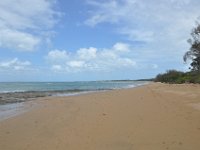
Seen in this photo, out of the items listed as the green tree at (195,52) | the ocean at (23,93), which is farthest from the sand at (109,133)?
the green tree at (195,52)

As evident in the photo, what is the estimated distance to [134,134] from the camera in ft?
32.2

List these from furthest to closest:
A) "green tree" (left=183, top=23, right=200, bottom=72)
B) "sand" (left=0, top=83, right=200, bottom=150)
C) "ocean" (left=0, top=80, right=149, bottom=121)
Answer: "green tree" (left=183, top=23, right=200, bottom=72)
"ocean" (left=0, top=80, right=149, bottom=121)
"sand" (left=0, top=83, right=200, bottom=150)

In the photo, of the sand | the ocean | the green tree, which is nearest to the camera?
the sand

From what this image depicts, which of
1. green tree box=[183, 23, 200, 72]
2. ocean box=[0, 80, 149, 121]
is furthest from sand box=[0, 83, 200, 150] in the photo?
green tree box=[183, 23, 200, 72]

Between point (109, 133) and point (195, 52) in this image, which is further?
point (195, 52)

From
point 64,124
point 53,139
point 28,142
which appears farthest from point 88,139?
point 64,124

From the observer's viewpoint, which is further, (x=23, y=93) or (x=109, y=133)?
(x=23, y=93)

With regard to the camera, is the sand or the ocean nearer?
the sand

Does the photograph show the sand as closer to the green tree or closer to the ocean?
the ocean

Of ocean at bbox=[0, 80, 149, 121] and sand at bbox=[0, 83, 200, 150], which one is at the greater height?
ocean at bbox=[0, 80, 149, 121]

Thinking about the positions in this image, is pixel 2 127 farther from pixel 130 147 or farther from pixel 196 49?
pixel 196 49

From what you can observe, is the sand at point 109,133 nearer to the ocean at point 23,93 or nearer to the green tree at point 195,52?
the ocean at point 23,93

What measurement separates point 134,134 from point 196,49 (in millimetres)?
55647

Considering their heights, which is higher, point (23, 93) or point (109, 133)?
point (23, 93)
